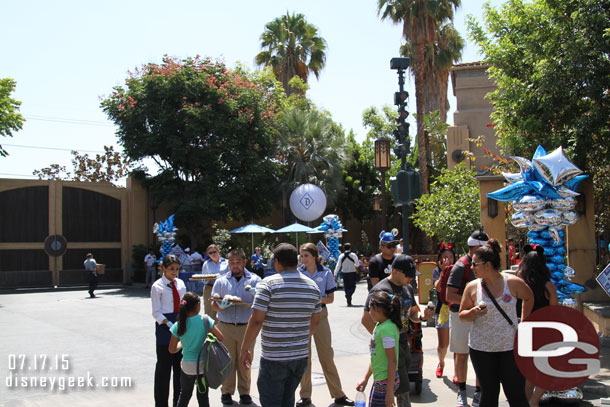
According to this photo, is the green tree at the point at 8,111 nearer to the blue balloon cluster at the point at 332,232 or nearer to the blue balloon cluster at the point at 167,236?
the blue balloon cluster at the point at 167,236

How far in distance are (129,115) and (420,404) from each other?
79.8ft

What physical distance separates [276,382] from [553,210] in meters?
3.95

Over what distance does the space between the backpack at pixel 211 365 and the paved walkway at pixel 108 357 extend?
1.44 m

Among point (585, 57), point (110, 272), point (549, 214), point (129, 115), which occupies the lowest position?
point (110, 272)

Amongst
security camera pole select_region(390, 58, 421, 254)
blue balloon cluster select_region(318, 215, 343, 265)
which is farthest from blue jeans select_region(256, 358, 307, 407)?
blue balloon cluster select_region(318, 215, 343, 265)

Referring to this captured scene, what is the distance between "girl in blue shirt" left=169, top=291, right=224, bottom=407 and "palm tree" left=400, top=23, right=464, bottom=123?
25.3 meters

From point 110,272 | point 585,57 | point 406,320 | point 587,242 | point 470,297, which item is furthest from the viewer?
point 110,272

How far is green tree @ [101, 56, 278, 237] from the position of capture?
2780 cm

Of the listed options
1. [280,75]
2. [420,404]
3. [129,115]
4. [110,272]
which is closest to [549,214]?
[420,404]

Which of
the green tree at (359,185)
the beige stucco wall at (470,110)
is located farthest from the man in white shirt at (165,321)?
the green tree at (359,185)

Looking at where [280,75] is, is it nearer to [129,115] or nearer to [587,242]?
[129,115]

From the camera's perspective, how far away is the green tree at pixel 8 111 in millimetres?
25312

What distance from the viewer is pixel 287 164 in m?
33.4

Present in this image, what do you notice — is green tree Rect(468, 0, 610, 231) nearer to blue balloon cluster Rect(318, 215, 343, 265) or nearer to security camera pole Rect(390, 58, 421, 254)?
security camera pole Rect(390, 58, 421, 254)
